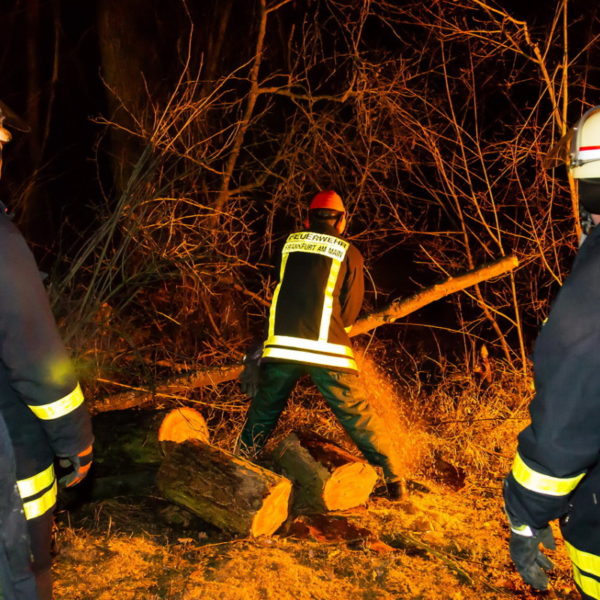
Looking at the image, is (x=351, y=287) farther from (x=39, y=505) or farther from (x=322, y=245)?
(x=39, y=505)

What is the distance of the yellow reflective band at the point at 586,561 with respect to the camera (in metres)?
1.78

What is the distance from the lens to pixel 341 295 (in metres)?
4.24

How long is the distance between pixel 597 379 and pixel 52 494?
176cm

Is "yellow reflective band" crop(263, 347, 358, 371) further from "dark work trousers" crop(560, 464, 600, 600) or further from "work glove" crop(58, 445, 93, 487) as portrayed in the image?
"dark work trousers" crop(560, 464, 600, 600)

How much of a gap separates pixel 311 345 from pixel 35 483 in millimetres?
2197

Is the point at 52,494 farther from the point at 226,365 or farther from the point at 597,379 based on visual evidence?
the point at 226,365

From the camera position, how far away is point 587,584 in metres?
1.84

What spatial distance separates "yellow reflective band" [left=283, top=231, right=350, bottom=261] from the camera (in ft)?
13.5

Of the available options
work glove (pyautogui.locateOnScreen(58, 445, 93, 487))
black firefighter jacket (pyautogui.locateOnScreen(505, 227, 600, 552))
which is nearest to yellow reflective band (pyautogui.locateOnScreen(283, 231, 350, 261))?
work glove (pyautogui.locateOnScreen(58, 445, 93, 487))

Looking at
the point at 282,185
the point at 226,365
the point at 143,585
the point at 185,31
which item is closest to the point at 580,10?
the point at 282,185

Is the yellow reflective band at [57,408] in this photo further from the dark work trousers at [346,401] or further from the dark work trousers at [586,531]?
the dark work trousers at [346,401]

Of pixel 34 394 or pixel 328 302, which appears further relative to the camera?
pixel 328 302

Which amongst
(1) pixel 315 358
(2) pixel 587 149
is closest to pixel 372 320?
(1) pixel 315 358

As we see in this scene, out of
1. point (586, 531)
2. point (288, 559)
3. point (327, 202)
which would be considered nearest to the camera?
point (586, 531)
